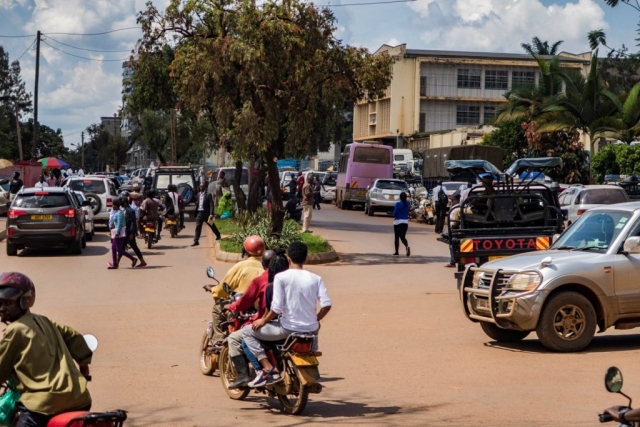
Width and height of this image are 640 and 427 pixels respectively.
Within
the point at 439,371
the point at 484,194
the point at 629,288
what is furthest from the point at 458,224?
the point at 439,371

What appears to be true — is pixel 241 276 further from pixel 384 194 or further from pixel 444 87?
pixel 444 87

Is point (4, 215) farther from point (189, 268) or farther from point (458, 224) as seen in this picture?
point (458, 224)

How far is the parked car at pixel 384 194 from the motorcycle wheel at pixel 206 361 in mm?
34533

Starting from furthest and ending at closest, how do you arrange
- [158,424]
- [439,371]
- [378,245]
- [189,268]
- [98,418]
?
[378,245] → [189,268] → [439,371] → [158,424] → [98,418]

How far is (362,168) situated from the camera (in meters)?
50.5

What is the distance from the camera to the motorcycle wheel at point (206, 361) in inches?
425

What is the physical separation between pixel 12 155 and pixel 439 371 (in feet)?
307

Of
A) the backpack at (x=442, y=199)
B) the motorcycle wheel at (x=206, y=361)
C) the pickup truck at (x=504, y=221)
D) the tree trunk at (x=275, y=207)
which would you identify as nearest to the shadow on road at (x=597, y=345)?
the pickup truck at (x=504, y=221)

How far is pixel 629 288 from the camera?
1228cm

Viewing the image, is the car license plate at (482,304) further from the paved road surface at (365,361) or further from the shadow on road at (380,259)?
the shadow on road at (380,259)

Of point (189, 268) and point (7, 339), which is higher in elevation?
point (7, 339)

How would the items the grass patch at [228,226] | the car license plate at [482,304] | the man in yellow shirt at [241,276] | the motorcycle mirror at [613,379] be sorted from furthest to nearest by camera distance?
1. the grass patch at [228,226]
2. the car license plate at [482,304]
3. the man in yellow shirt at [241,276]
4. the motorcycle mirror at [613,379]

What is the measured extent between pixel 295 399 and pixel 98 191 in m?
27.9

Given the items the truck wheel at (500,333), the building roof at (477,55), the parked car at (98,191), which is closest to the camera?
the truck wheel at (500,333)
